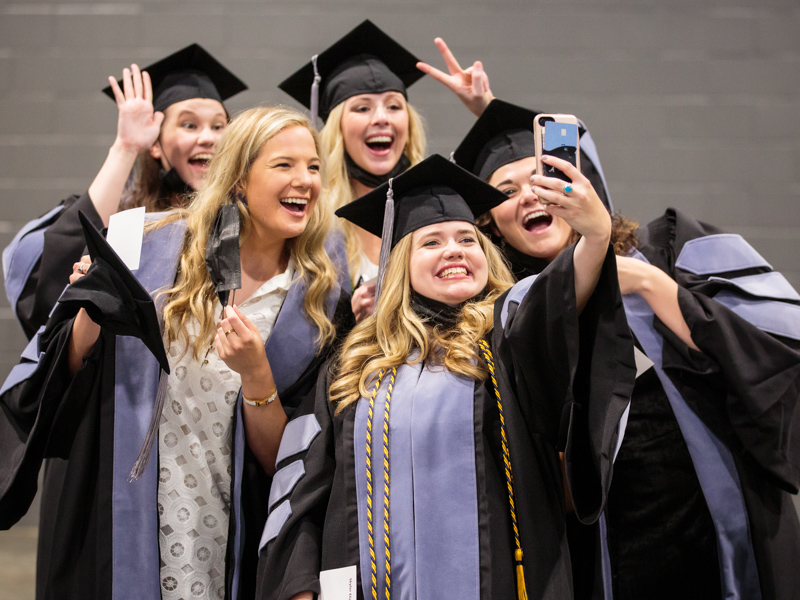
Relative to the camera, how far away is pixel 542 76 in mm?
4281

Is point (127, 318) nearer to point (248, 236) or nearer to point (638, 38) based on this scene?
point (248, 236)

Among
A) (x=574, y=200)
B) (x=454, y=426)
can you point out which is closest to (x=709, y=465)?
(x=454, y=426)

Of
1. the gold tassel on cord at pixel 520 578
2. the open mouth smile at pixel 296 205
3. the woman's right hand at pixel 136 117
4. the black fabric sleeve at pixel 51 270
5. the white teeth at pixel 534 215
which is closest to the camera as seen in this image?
the gold tassel on cord at pixel 520 578

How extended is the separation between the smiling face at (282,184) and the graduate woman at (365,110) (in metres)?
0.58

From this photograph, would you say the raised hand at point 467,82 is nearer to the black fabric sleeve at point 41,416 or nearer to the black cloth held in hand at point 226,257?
the black cloth held in hand at point 226,257

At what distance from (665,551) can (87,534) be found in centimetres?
175

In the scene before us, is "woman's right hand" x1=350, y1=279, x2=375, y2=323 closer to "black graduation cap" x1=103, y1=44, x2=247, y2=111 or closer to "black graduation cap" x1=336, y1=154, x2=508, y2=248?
"black graduation cap" x1=336, y1=154, x2=508, y2=248

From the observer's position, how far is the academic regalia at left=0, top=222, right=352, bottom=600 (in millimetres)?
2182

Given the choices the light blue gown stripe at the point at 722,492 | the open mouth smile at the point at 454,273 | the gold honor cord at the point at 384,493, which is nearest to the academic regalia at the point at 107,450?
the gold honor cord at the point at 384,493

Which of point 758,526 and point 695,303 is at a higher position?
point 695,303

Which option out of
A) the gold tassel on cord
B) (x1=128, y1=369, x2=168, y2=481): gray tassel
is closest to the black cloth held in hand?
(x1=128, y1=369, x2=168, y2=481): gray tassel

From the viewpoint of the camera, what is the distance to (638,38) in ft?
13.9

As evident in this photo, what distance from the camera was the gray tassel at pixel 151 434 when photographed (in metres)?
2.14

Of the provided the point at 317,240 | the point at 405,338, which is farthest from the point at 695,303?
the point at 317,240
